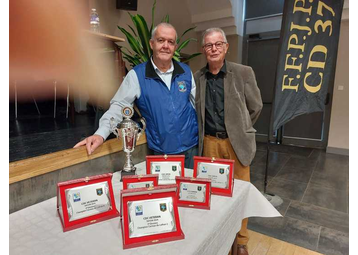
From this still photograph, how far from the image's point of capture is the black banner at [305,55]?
2100 mm

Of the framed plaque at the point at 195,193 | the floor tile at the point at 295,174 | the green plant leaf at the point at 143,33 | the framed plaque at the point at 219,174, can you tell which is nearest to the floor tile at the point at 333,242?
the floor tile at the point at 295,174

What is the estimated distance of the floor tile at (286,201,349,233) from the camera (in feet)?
6.42

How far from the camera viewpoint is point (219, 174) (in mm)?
942

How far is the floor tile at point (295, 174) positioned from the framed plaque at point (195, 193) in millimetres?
2648

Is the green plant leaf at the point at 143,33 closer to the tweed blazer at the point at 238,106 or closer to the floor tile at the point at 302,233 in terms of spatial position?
the tweed blazer at the point at 238,106

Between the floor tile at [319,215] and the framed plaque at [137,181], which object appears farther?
the floor tile at [319,215]

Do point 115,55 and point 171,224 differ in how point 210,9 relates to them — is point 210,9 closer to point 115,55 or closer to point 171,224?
point 115,55

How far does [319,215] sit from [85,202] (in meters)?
2.26

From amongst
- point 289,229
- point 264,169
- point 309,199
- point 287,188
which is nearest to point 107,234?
point 289,229

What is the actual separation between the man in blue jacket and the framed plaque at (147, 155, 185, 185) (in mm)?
302

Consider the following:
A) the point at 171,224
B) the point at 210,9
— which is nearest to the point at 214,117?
the point at 171,224

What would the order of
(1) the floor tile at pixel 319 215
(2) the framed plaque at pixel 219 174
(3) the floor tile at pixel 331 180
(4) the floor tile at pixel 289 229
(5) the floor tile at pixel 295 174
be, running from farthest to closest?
(5) the floor tile at pixel 295 174
(3) the floor tile at pixel 331 180
(1) the floor tile at pixel 319 215
(4) the floor tile at pixel 289 229
(2) the framed plaque at pixel 219 174

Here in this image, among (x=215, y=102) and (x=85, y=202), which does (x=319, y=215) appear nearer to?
(x=215, y=102)
